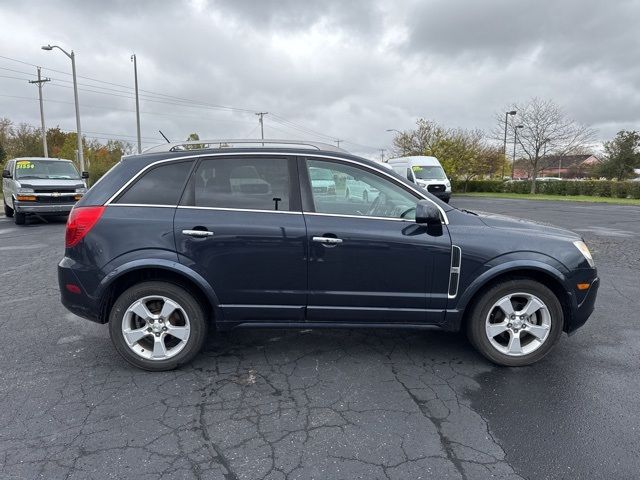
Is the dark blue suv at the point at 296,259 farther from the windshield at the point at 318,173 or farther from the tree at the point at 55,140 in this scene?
the tree at the point at 55,140

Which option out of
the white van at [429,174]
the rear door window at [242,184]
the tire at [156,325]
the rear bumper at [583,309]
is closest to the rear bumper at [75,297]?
the tire at [156,325]

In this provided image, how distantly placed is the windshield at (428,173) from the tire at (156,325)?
21724mm

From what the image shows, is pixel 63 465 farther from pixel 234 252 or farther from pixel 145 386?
pixel 234 252

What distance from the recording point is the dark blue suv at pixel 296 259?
3453mm

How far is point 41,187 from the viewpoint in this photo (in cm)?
1276

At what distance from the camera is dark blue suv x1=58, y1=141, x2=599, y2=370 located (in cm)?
345

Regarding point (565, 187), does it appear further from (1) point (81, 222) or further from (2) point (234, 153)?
(1) point (81, 222)

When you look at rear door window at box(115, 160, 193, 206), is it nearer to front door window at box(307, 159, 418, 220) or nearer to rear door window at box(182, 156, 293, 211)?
rear door window at box(182, 156, 293, 211)

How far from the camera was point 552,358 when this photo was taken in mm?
3846

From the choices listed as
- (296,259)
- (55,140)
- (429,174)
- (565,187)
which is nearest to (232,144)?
(296,259)

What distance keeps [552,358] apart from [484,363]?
64cm

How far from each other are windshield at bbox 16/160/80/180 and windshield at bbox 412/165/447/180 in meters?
16.4

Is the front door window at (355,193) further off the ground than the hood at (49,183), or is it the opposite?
the hood at (49,183)

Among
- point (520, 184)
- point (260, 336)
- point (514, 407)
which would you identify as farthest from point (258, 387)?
point (520, 184)
